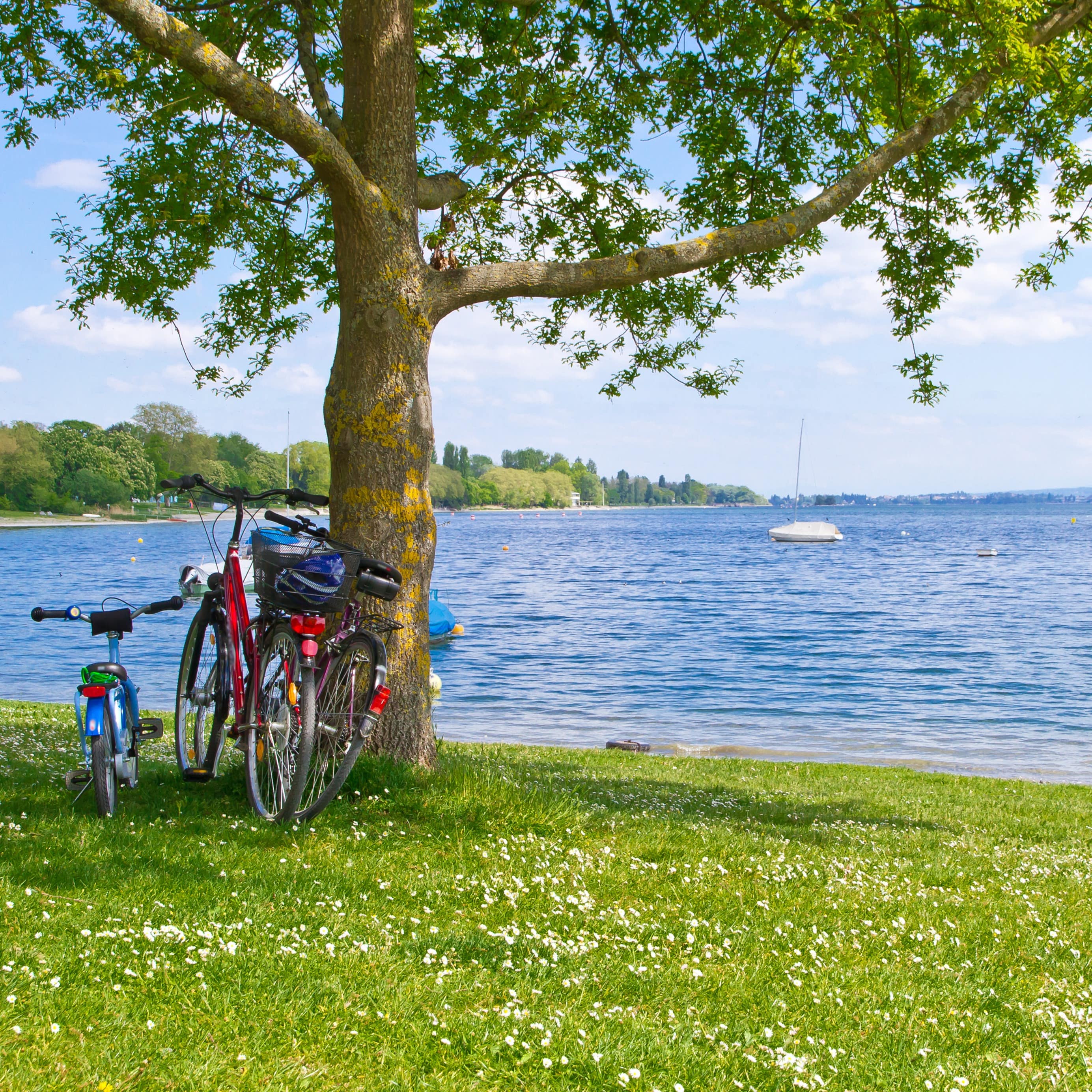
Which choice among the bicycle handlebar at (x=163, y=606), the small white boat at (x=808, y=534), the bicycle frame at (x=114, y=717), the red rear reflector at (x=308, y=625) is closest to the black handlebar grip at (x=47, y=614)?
the bicycle frame at (x=114, y=717)

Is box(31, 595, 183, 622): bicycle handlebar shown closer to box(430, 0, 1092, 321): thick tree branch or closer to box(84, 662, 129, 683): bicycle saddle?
box(84, 662, 129, 683): bicycle saddle

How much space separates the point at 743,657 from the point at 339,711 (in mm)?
31363

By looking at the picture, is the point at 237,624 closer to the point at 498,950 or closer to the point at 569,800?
the point at 569,800

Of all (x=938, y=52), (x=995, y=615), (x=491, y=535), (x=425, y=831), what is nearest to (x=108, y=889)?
(x=425, y=831)

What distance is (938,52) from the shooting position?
1139cm

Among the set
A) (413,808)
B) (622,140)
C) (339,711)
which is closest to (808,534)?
(622,140)

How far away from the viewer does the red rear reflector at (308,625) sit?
6391mm

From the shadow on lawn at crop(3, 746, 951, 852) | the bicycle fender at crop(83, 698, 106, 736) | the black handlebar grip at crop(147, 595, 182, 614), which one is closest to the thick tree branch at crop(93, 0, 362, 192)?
the black handlebar grip at crop(147, 595, 182, 614)

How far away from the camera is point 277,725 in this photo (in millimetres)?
6629

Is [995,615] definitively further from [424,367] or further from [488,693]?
[424,367]

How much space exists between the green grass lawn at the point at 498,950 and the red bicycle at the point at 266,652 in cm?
34

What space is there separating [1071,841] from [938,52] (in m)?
8.96

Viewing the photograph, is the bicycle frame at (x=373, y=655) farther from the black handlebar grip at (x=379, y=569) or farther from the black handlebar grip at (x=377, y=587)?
the black handlebar grip at (x=379, y=569)

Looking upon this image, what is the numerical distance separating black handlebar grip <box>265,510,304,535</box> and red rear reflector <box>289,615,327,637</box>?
85 centimetres
